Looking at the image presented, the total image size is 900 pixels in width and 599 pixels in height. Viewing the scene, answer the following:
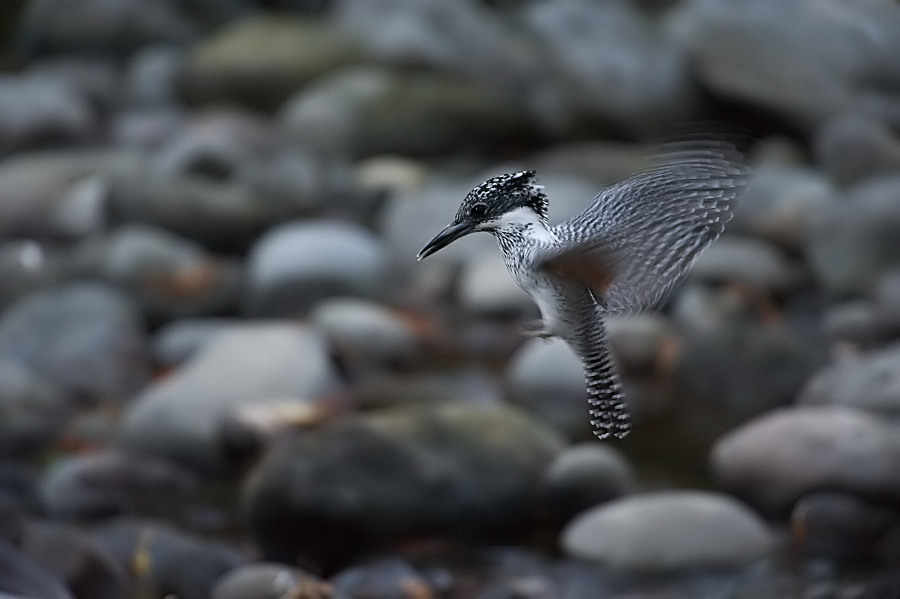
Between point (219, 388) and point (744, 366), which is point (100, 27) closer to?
point (219, 388)

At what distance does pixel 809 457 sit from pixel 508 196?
4.98 m

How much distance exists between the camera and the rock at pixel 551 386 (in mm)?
7531

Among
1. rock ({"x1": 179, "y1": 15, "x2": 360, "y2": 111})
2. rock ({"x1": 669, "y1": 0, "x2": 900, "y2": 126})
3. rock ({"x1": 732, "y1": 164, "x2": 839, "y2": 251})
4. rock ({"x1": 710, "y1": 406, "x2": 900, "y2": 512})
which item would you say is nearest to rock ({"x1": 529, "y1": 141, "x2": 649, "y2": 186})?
rock ({"x1": 732, "y1": 164, "x2": 839, "y2": 251})

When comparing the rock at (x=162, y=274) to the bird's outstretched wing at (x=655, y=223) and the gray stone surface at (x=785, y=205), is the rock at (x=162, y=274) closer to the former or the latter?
the gray stone surface at (x=785, y=205)

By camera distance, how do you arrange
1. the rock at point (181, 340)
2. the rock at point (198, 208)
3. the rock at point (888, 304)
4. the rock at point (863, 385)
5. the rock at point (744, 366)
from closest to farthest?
1. the rock at point (863, 385)
2. the rock at point (744, 366)
3. the rock at point (888, 304)
4. the rock at point (181, 340)
5. the rock at point (198, 208)

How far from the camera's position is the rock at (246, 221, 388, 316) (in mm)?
8766

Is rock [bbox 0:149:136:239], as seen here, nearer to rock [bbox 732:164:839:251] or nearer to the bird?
rock [bbox 732:164:839:251]

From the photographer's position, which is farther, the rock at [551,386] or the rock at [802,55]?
the rock at [802,55]

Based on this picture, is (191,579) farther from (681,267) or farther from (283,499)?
(681,267)

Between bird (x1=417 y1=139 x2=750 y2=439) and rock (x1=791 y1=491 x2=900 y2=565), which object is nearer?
bird (x1=417 y1=139 x2=750 y2=439)

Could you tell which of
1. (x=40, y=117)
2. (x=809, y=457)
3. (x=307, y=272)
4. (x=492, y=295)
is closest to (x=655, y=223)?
(x=809, y=457)

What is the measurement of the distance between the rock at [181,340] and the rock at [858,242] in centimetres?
380

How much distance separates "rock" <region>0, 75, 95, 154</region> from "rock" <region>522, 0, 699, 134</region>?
4.30 metres

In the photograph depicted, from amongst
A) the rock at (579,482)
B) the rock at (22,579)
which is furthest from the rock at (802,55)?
the rock at (22,579)
